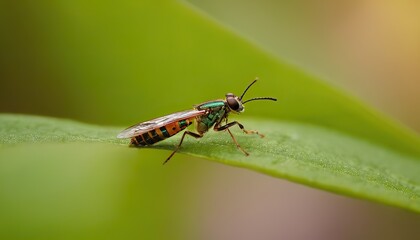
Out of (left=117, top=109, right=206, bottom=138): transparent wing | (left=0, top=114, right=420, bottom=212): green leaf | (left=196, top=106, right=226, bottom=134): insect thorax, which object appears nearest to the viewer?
(left=0, top=114, right=420, bottom=212): green leaf

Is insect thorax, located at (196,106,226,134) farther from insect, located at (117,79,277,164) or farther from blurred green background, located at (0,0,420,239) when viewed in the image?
blurred green background, located at (0,0,420,239)

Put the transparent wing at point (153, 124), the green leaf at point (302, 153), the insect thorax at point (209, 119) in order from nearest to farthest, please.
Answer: the green leaf at point (302, 153) → the transparent wing at point (153, 124) → the insect thorax at point (209, 119)

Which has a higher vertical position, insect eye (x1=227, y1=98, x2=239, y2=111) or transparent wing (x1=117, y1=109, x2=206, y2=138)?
insect eye (x1=227, y1=98, x2=239, y2=111)

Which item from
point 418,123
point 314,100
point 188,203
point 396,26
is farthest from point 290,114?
point 396,26

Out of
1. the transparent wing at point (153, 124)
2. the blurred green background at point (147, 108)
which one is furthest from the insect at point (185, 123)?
the blurred green background at point (147, 108)

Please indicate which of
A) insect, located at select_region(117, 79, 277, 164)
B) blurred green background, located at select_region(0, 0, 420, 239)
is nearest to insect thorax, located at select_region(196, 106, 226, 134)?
insect, located at select_region(117, 79, 277, 164)

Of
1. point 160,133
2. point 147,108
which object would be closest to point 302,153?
point 160,133

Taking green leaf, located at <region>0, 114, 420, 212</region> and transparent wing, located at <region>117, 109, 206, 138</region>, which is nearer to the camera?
green leaf, located at <region>0, 114, 420, 212</region>

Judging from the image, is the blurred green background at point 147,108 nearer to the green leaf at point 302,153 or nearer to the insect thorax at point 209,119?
the green leaf at point 302,153
